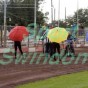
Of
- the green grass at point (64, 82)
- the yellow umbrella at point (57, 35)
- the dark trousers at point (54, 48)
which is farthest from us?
the dark trousers at point (54, 48)

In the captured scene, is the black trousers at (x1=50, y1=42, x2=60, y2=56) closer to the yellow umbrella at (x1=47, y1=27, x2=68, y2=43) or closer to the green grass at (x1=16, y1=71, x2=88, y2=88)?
the yellow umbrella at (x1=47, y1=27, x2=68, y2=43)

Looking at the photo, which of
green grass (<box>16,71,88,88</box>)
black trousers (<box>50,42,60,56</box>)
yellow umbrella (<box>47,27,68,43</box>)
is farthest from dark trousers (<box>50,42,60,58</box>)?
green grass (<box>16,71,88,88</box>)

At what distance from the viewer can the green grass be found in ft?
34.2

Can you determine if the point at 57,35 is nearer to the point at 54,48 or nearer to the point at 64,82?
the point at 54,48

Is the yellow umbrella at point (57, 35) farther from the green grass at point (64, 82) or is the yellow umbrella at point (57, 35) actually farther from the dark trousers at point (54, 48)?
the green grass at point (64, 82)

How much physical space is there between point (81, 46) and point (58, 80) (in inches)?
825

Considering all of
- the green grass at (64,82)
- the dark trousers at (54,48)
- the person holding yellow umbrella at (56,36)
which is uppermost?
the person holding yellow umbrella at (56,36)

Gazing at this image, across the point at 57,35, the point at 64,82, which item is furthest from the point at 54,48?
the point at 64,82

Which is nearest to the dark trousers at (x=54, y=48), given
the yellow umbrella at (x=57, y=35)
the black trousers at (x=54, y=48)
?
the black trousers at (x=54, y=48)

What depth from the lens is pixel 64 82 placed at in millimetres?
11133

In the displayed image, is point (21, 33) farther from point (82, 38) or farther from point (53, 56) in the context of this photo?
point (82, 38)

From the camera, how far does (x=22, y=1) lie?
74188 millimetres

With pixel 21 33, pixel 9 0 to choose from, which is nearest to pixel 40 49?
pixel 21 33

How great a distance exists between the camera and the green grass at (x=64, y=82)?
10.4 metres
